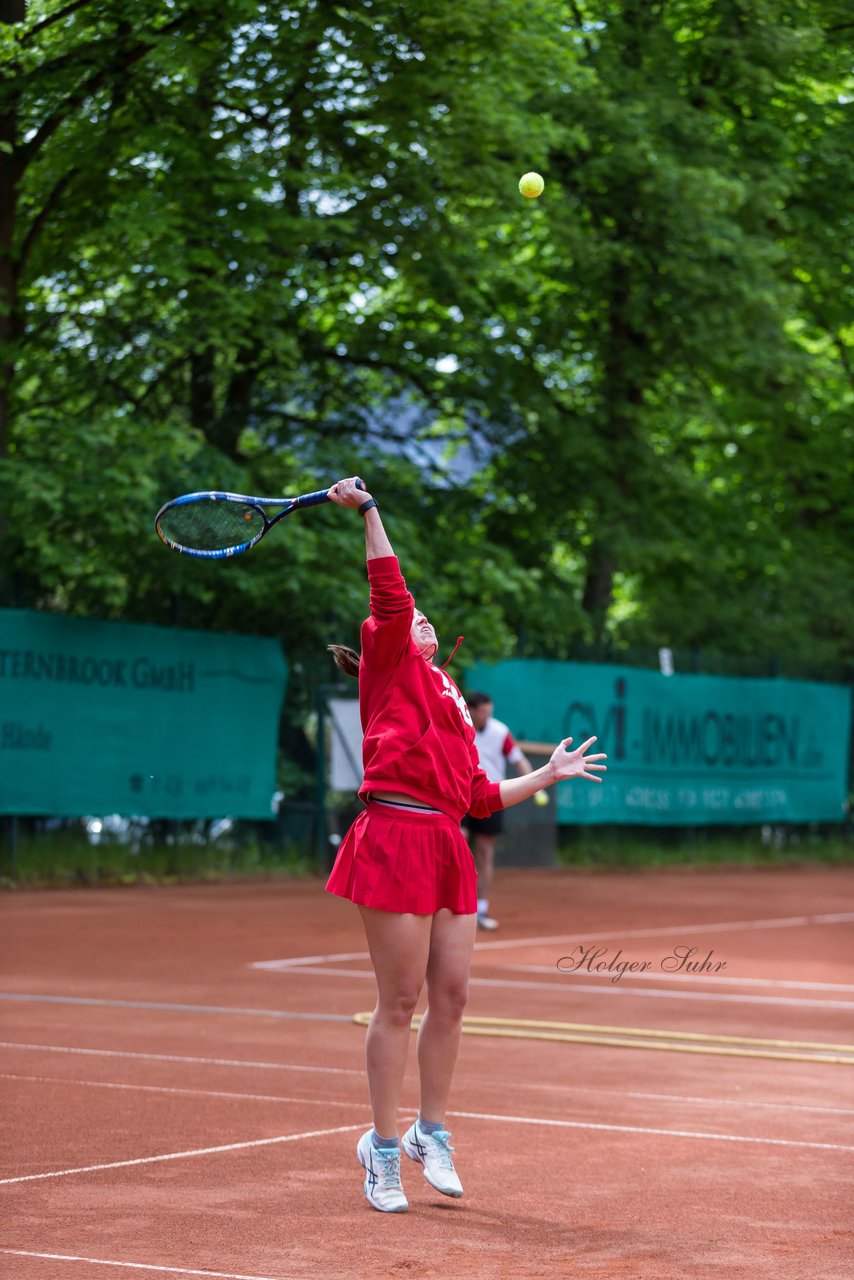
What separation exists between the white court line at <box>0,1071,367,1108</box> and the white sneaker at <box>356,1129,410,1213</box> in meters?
1.84

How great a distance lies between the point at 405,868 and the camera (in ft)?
18.9

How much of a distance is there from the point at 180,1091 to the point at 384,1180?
2207mm

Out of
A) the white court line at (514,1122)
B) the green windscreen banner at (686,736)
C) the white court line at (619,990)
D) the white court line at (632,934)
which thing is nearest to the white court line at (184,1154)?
the white court line at (514,1122)

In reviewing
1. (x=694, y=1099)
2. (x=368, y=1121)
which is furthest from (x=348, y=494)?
(x=694, y=1099)

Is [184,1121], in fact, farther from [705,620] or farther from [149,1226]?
[705,620]

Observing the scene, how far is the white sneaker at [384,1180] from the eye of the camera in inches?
224

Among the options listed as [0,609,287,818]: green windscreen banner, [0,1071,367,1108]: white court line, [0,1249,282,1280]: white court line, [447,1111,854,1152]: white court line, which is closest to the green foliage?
[0,609,287,818]: green windscreen banner

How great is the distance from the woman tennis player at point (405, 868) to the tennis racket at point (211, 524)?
82 cm

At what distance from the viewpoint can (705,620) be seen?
28.6 m

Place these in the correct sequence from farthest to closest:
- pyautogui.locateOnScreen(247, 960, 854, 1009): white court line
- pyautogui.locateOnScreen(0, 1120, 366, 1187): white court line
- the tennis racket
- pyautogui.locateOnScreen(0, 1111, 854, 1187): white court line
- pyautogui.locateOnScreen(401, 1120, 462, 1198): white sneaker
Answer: pyautogui.locateOnScreen(247, 960, 854, 1009): white court line < the tennis racket < pyautogui.locateOnScreen(0, 1111, 854, 1187): white court line < pyautogui.locateOnScreen(0, 1120, 366, 1187): white court line < pyautogui.locateOnScreen(401, 1120, 462, 1198): white sneaker

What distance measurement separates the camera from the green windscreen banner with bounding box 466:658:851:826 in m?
23.7

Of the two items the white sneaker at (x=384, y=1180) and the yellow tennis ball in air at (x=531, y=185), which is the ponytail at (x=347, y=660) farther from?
the yellow tennis ball in air at (x=531, y=185)

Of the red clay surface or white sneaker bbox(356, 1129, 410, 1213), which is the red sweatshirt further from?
the red clay surface

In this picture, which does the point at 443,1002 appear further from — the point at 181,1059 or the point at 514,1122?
the point at 181,1059
